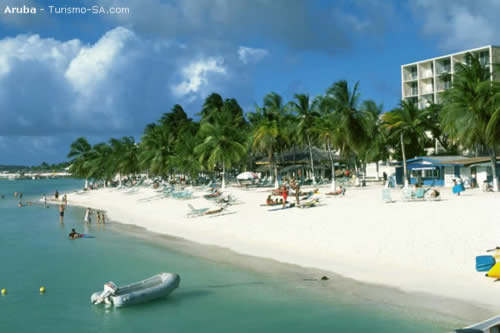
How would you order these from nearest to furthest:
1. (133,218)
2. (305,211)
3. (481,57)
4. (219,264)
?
(219,264)
(305,211)
(133,218)
(481,57)

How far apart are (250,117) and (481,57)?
2769 cm

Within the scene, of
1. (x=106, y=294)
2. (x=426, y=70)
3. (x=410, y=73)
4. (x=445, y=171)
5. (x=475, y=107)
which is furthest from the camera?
(x=410, y=73)

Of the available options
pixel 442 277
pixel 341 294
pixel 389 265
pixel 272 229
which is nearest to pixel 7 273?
pixel 272 229

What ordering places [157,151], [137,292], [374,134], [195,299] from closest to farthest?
[137,292] → [195,299] → [374,134] → [157,151]

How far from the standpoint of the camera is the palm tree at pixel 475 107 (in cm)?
2405

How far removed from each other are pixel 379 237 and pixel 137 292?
8.28 meters

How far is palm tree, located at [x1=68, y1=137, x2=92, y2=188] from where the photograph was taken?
212ft

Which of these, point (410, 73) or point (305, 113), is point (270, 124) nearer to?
point (305, 113)

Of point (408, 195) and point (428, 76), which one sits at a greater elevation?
point (428, 76)

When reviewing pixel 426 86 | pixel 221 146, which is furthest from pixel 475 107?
pixel 426 86

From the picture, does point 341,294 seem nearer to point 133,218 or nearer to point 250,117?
point 133,218

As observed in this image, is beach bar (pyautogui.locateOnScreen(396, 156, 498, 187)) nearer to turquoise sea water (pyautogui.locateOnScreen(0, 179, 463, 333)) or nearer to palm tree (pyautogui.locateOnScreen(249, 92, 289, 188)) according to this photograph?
palm tree (pyautogui.locateOnScreen(249, 92, 289, 188))

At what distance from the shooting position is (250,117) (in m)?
44.6

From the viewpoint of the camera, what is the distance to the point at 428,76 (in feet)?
189
